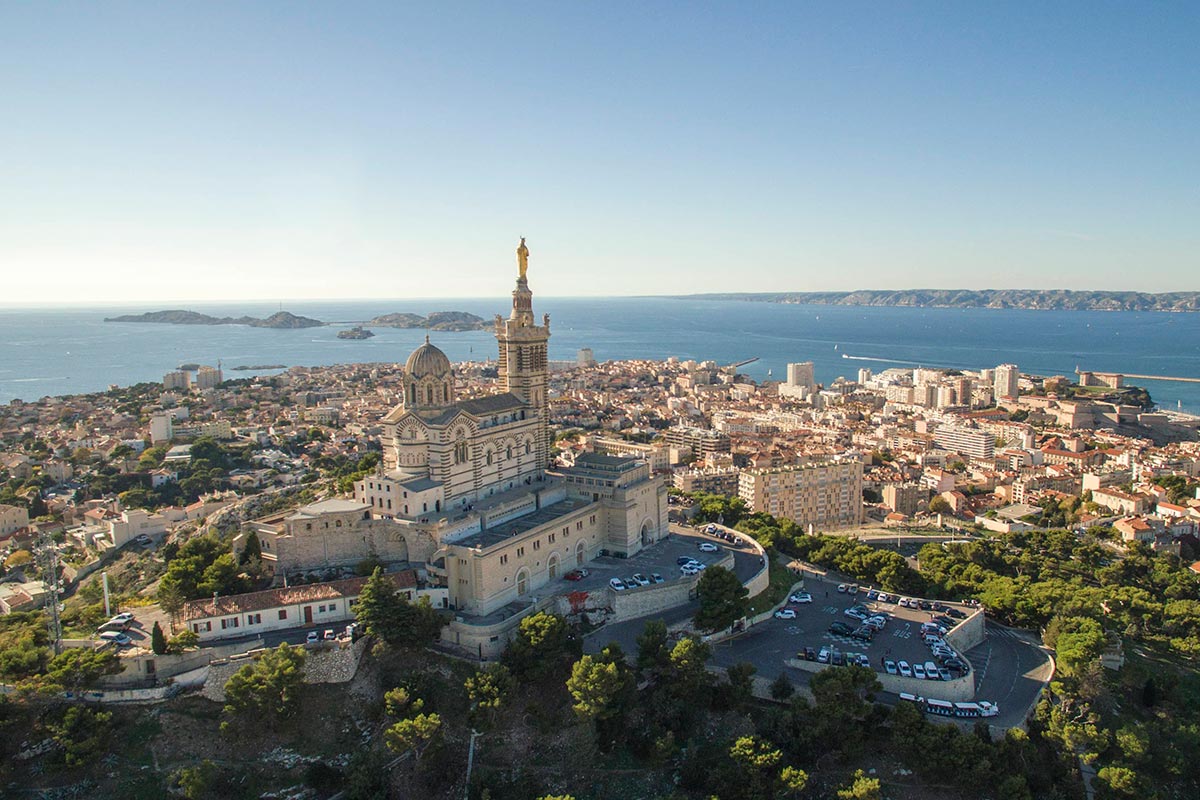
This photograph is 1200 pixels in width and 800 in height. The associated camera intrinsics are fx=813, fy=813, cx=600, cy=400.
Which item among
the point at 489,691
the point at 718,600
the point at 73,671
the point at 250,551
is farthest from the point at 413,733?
the point at 718,600

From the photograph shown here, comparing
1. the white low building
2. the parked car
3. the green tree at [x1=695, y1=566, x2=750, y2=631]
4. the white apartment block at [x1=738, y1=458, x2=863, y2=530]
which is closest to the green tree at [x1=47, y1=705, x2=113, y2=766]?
the white low building

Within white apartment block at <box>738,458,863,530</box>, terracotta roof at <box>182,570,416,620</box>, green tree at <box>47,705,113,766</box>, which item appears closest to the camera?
green tree at <box>47,705,113,766</box>

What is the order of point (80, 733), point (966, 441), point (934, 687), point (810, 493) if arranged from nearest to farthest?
point (80, 733), point (934, 687), point (810, 493), point (966, 441)

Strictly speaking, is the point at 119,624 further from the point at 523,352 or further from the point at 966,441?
the point at 966,441

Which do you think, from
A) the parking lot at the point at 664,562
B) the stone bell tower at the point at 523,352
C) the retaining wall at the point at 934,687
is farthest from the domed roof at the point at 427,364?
the retaining wall at the point at 934,687

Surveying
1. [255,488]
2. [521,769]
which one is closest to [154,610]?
[521,769]

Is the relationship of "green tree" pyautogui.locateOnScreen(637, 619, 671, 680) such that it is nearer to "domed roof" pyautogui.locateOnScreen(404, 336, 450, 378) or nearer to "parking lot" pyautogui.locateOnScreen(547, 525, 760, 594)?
"parking lot" pyautogui.locateOnScreen(547, 525, 760, 594)
